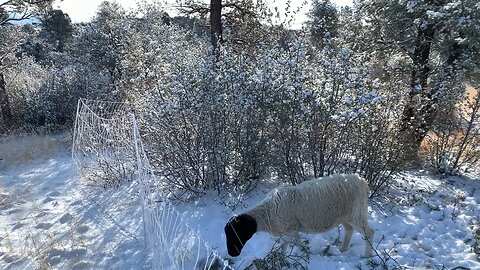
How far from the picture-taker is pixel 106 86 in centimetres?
1235

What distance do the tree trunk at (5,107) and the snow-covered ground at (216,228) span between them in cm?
591

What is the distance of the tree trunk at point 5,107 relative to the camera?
39.3 feet

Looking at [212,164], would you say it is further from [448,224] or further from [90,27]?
[90,27]

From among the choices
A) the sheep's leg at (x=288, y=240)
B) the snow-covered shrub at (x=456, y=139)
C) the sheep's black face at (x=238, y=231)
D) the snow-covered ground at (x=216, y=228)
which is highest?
the snow-covered shrub at (x=456, y=139)

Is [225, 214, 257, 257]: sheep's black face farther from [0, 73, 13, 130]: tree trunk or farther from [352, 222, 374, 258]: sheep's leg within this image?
[0, 73, 13, 130]: tree trunk

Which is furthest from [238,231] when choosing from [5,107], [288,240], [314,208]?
[5,107]

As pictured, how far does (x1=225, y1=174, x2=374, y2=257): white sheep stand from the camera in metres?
4.15

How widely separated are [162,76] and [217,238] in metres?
2.73

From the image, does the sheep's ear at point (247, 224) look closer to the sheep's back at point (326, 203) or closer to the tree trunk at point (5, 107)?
the sheep's back at point (326, 203)

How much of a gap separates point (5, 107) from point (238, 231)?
36.9 ft

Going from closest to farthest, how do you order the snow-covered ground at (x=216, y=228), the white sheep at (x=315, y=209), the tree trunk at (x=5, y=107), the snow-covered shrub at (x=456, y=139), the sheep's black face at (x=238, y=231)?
the sheep's black face at (x=238, y=231) → the white sheep at (x=315, y=209) → the snow-covered ground at (x=216, y=228) → the snow-covered shrub at (x=456, y=139) → the tree trunk at (x=5, y=107)

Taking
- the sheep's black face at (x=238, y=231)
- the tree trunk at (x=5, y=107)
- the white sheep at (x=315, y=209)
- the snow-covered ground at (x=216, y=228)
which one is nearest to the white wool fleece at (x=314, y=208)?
the white sheep at (x=315, y=209)

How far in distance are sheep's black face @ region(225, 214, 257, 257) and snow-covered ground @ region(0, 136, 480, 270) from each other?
0.43 meters

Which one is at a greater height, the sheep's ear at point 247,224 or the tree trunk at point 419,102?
the tree trunk at point 419,102
